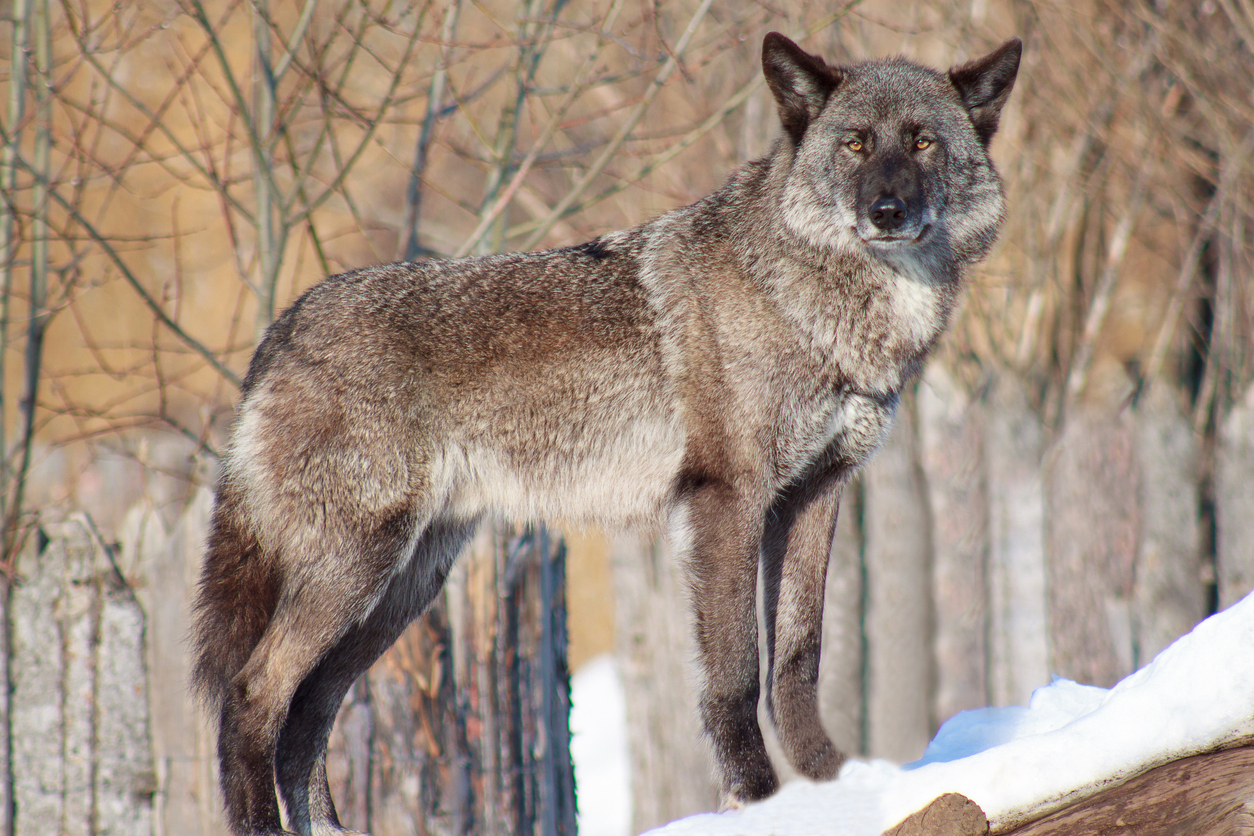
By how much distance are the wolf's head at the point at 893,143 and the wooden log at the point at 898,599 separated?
411 centimetres

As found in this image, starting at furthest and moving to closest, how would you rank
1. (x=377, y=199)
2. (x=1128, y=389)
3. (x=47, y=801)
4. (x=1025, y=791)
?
(x=377, y=199)
(x=1128, y=389)
(x=47, y=801)
(x=1025, y=791)

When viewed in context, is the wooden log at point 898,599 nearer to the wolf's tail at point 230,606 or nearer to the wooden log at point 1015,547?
the wooden log at point 1015,547

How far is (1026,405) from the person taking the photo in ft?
26.1

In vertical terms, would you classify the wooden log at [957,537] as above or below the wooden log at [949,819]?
above

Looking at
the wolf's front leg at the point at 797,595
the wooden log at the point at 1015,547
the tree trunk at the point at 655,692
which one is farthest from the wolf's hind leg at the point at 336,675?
the wooden log at the point at 1015,547

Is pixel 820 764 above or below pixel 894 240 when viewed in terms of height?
below

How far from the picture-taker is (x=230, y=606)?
12.0 ft

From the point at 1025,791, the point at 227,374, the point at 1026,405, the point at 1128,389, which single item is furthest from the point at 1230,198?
the point at 227,374

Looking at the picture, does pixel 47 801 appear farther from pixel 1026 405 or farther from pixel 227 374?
pixel 1026 405

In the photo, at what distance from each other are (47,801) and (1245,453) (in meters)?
7.13

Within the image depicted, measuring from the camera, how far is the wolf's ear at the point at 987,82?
3.78 m

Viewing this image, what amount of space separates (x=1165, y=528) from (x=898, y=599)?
1.93 m

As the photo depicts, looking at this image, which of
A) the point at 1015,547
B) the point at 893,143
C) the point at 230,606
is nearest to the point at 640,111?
the point at 893,143

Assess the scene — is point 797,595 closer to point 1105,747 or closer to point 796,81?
point 1105,747
